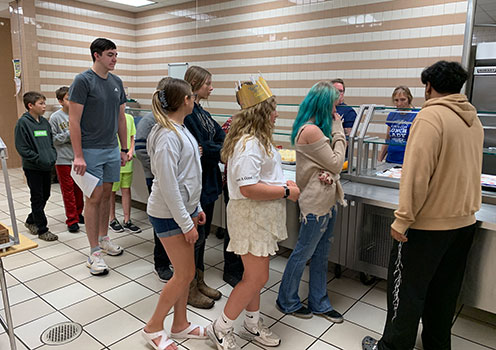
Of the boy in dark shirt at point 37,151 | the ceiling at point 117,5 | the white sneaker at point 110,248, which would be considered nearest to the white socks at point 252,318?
the white sneaker at point 110,248

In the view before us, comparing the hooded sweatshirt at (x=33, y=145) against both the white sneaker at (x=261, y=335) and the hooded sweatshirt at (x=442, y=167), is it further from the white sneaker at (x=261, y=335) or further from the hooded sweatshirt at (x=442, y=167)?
the hooded sweatshirt at (x=442, y=167)

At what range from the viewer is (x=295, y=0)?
488 centimetres

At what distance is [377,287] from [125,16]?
635cm

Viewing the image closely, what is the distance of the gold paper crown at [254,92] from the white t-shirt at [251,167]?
0.66ft

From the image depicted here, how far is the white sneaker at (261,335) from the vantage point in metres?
2.20

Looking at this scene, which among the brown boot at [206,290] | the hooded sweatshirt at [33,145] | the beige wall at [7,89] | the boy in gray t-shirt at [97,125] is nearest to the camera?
the brown boot at [206,290]

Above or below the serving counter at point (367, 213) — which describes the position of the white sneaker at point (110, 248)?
below

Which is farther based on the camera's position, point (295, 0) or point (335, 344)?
point (295, 0)

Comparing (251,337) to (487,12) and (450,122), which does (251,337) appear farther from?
(487,12)

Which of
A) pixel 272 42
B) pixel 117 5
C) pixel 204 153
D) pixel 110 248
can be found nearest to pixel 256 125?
pixel 204 153

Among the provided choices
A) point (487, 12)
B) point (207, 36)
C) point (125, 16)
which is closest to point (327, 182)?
point (487, 12)

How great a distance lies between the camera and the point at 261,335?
2219 mm

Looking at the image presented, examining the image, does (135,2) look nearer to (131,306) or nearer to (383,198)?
(131,306)

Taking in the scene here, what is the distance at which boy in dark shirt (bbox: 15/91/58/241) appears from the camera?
3.68 m
